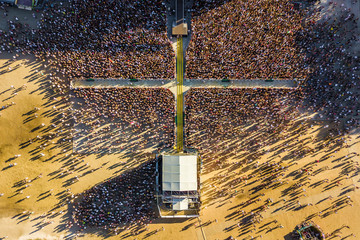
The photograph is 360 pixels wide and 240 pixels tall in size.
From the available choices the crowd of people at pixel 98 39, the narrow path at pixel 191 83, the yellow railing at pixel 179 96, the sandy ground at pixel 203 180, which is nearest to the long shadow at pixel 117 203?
the sandy ground at pixel 203 180

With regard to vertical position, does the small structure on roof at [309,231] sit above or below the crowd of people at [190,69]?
below

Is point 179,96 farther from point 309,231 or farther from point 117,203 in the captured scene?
point 309,231

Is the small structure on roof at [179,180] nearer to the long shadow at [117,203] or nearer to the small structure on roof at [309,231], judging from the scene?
the long shadow at [117,203]

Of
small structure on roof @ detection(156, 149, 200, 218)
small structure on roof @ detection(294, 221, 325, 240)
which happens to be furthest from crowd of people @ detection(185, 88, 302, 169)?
small structure on roof @ detection(294, 221, 325, 240)

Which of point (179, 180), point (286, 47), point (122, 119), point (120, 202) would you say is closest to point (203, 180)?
point (179, 180)

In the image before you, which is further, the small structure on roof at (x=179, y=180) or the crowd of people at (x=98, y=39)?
the crowd of people at (x=98, y=39)

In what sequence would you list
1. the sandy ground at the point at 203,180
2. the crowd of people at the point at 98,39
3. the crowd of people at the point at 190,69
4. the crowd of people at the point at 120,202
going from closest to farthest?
the crowd of people at the point at 98,39
the crowd of people at the point at 190,69
the crowd of people at the point at 120,202
the sandy ground at the point at 203,180

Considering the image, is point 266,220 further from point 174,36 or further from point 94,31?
point 94,31
